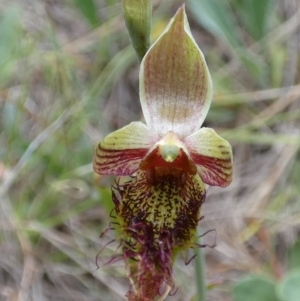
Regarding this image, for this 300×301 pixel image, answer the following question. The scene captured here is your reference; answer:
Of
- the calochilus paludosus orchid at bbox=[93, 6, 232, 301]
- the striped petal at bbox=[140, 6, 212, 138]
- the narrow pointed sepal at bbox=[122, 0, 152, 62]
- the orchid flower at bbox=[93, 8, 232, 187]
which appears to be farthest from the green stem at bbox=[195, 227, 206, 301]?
the narrow pointed sepal at bbox=[122, 0, 152, 62]

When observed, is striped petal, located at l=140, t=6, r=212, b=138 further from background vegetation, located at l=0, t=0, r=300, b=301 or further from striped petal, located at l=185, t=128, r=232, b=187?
background vegetation, located at l=0, t=0, r=300, b=301

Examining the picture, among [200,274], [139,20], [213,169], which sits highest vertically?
[139,20]

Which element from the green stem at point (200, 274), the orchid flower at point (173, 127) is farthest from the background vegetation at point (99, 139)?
the orchid flower at point (173, 127)

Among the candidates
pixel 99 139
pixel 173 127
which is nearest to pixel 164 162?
pixel 173 127

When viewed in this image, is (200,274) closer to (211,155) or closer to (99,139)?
(211,155)

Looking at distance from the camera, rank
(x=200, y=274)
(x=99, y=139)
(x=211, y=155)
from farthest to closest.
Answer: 1. (x=99, y=139)
2. (x=200, y=274)
3. (x=211, y=155)

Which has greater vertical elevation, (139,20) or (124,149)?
(139,20)

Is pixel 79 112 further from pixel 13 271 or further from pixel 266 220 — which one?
pixel 266 220

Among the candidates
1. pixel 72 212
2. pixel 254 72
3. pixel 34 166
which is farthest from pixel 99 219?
pixel 254 72
